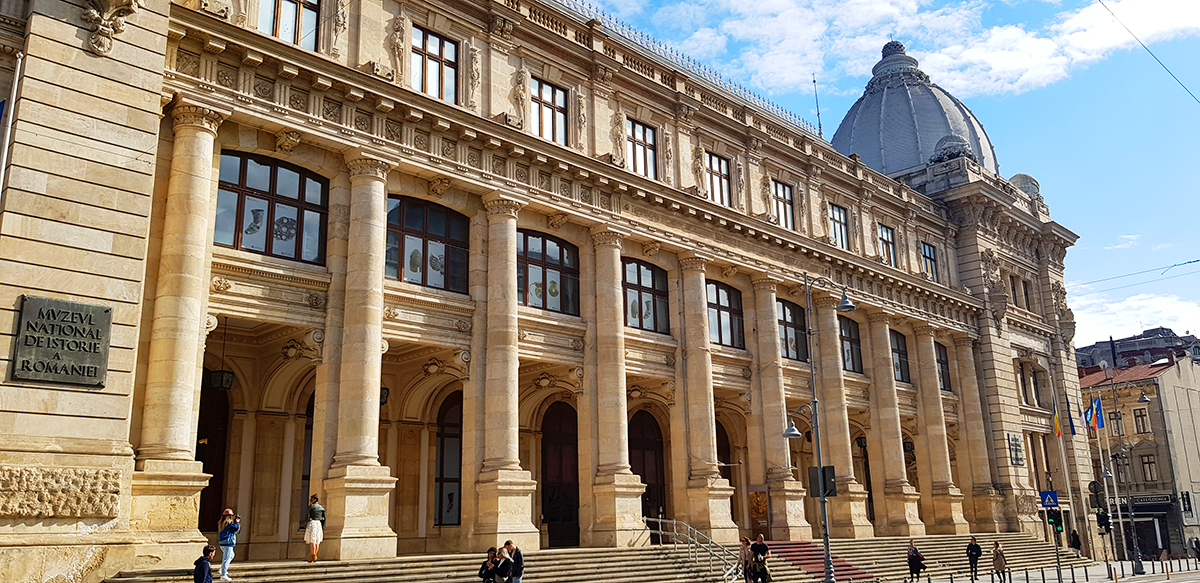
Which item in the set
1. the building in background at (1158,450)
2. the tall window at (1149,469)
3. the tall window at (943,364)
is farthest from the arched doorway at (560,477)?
the tall window at (1149,469)

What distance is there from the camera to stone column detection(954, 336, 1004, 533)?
43.3 m

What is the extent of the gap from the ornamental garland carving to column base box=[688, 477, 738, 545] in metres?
21.0

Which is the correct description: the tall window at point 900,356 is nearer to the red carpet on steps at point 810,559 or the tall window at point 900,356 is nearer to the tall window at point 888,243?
the tall window at point 888,243

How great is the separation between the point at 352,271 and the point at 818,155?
78.7 feet

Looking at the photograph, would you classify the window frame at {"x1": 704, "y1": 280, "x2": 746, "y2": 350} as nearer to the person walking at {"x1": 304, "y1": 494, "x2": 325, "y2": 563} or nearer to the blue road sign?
the blue road sign

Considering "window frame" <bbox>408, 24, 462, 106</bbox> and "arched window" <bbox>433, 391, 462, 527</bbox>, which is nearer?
"window frame" <bbox>408, 24, 462, 106</bbox>

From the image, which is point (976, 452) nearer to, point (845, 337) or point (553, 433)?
point (845, 337)

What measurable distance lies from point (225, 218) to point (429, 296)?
563cm

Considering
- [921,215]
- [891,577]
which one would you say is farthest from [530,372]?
[921,215]

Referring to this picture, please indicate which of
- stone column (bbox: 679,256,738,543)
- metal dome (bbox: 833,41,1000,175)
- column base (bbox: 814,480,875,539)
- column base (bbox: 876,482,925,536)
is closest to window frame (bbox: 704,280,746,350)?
stone column (bbox: 679,256,738,543)

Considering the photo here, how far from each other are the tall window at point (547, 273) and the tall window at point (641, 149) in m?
4.26

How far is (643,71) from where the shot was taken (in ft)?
109

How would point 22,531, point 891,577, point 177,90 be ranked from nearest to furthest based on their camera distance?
point 22,531
point 177,90
point 891,577

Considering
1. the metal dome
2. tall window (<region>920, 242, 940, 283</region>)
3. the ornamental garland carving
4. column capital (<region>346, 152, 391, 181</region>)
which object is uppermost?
the metal dome
